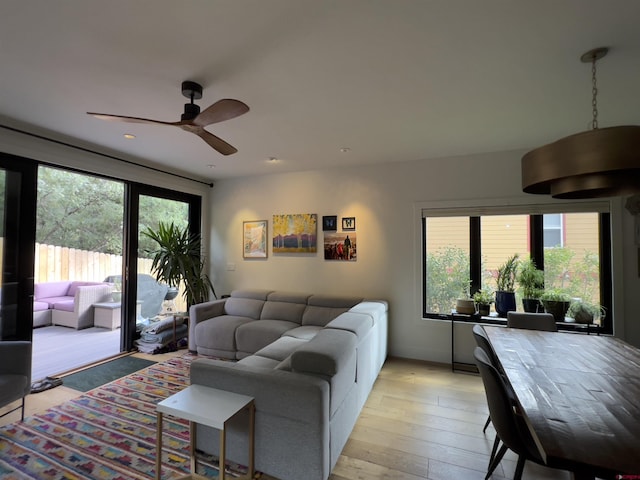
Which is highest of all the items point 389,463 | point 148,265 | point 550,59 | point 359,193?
point 550,59

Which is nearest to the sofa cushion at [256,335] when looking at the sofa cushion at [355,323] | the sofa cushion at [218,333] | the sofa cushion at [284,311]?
the sofa cushion at [218,333]

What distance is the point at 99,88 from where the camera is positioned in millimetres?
2145

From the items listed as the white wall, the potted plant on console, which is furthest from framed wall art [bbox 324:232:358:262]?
the potted plant on console

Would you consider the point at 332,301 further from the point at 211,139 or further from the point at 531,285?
the point at 211,139

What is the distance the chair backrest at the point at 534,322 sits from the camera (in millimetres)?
2703

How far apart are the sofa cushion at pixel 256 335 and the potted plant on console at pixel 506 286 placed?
251cm

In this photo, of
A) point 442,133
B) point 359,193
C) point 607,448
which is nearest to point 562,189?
point 607,448

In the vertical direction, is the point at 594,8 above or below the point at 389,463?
above

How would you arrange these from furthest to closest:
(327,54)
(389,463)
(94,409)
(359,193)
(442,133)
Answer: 1. (359,193)
2. (442,133)
3. (94,409)
4. (389,463)
5. (327,54)

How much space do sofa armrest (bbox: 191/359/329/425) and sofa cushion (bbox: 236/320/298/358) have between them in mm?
1592

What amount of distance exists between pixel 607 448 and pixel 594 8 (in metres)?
1.92

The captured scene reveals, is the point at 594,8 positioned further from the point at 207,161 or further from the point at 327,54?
the point at 207,161

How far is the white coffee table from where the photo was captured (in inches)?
58.7

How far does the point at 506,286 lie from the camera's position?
3.48m
